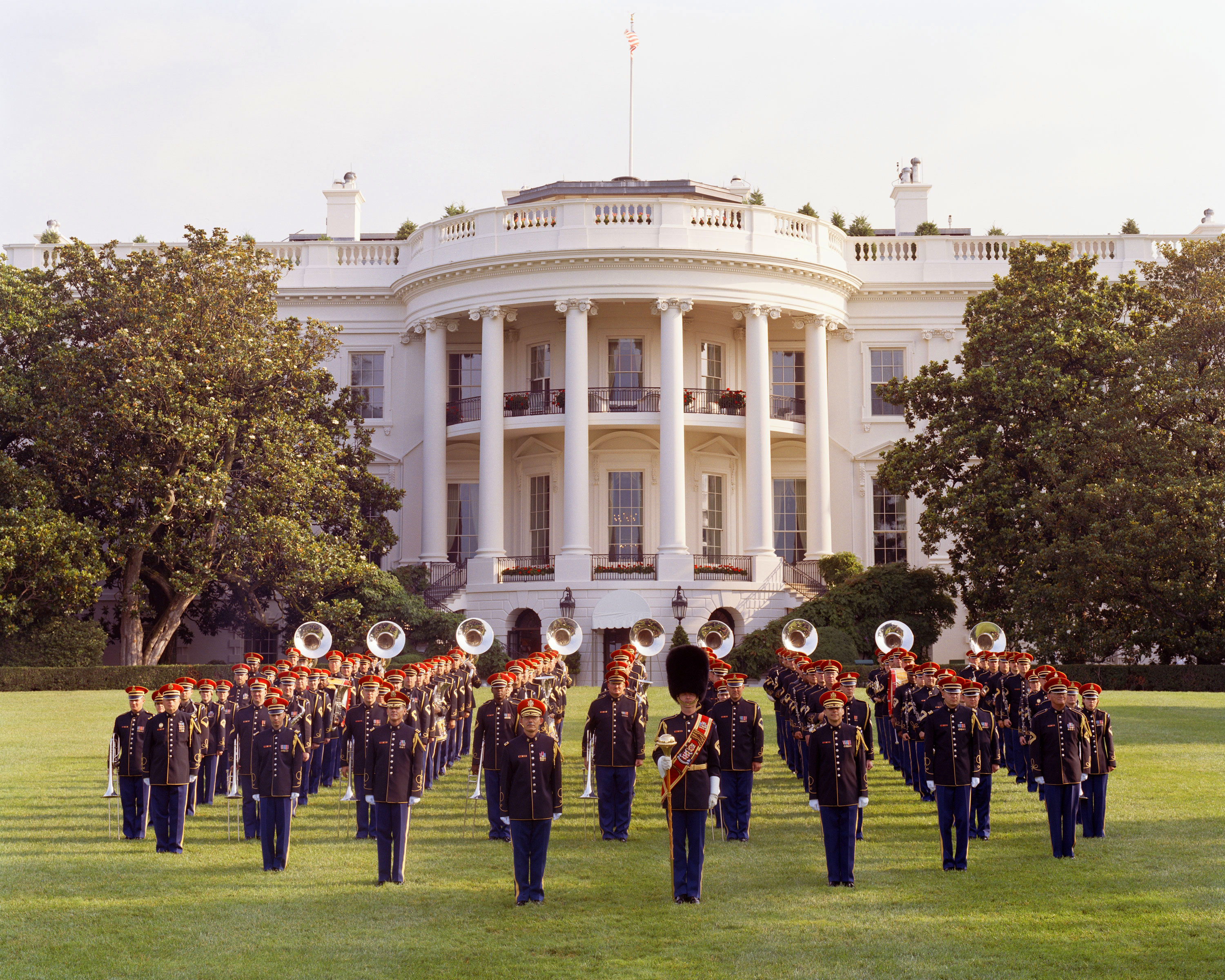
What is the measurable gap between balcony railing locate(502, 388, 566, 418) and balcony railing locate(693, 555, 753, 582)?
6.12 metres

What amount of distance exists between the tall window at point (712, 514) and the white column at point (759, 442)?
158cm

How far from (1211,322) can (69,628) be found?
91.8 ft

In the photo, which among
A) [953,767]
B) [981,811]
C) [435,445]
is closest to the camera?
[953,767]

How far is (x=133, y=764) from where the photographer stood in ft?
46.1

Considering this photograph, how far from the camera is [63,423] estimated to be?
32625mm

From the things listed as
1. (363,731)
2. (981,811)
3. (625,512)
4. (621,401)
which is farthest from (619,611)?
(981,811)

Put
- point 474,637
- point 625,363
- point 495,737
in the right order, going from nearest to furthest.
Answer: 1. point 495,737
2. point 474,637
3. point 625,363

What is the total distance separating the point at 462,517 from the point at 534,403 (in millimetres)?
4757

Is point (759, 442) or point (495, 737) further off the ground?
point (759, 442)

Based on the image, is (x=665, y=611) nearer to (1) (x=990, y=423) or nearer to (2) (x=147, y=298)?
(1) (x=990, y=423)

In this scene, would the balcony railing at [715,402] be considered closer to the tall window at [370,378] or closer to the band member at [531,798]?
the tall window at [370,378]

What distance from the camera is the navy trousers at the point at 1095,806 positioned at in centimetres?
1422

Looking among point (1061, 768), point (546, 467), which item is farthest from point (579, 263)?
point (1061, 768)

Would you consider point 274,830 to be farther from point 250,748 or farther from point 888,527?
point 888,527
